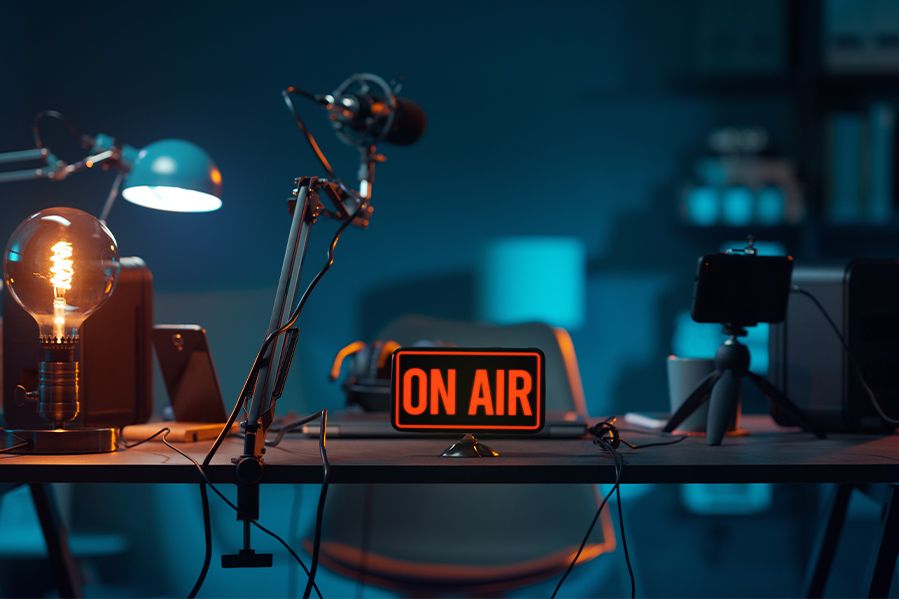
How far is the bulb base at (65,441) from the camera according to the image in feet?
3.34

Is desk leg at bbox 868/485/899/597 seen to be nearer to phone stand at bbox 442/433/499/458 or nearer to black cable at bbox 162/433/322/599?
phone stand at bbox 442/433/499/458

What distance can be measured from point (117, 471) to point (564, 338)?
4.43 ft

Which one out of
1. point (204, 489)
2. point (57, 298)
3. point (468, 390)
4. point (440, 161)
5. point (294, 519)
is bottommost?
point (294, 519)

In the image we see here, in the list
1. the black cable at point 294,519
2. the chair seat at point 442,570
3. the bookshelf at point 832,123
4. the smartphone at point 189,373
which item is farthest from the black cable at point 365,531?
the bookshelf at point 832,123

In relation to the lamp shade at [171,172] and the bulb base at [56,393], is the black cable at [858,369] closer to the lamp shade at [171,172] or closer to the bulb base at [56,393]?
the lamp shade at [171,172]

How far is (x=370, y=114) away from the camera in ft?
3.97

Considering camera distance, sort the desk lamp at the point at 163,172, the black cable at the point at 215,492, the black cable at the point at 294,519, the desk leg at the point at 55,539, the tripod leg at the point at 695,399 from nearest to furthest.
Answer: the black cable at the point at 215,492 < the tripod leg at the point at 695,399 < the desk lamp at the point at 163,172 < the desk leg at the point at 55,539 < the black cable at the point at 294,519

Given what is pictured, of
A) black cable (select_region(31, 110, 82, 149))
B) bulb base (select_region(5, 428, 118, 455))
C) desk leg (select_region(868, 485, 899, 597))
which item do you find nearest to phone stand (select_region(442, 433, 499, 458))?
bulb base (select_region(5, 428, 118, 455))

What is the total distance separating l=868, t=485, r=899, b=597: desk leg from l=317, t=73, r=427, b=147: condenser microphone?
869 mm

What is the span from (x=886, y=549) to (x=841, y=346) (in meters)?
0.31

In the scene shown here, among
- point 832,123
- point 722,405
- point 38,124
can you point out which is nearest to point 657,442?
point 722,405

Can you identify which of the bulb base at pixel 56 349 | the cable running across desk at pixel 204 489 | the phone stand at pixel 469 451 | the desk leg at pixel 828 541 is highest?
the bulb base at pixel 56 349

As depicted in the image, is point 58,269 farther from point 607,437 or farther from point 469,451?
point 607,437

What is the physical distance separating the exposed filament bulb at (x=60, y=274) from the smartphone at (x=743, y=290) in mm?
847
